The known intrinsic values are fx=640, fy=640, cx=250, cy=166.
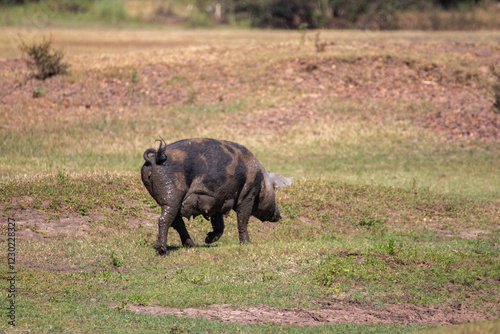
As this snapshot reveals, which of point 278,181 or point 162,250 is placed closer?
point 162,250

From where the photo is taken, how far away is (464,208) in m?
15.9

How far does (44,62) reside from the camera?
83.1ft

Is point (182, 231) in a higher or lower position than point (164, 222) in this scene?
lower

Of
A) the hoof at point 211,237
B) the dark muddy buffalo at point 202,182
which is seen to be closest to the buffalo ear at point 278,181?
the dark muddy buffalo at point 202,182

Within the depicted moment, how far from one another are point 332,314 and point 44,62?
19.9m

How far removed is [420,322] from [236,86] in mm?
18562

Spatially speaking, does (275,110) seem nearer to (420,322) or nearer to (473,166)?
(473,166)

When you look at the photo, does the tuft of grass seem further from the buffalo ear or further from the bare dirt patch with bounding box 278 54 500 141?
the bare dirt patch with bounding box 278 54 500 141

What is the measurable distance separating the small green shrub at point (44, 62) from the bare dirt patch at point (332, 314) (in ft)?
61.5

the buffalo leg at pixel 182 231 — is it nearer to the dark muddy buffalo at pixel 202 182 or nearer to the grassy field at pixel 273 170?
the dark muddy buffalo at pixel 202 182

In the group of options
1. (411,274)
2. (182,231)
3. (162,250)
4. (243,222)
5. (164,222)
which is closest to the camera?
(411,274)

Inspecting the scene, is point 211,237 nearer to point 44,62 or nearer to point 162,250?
point 162,250

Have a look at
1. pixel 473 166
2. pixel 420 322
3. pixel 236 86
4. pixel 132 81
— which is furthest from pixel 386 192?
pixel 132 81

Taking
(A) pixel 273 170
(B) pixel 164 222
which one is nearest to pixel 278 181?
(B) pixel 164 222
